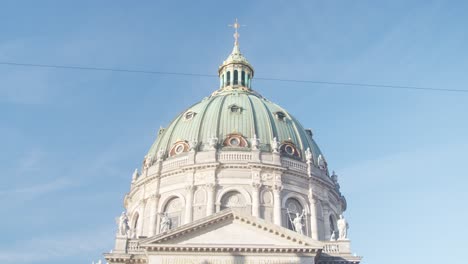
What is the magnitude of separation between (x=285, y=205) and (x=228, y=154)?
6415 millimetres

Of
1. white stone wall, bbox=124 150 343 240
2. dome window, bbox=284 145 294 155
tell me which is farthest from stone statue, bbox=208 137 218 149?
dome window, bbox=284 145 294 155

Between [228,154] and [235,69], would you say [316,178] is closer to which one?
[228,154]

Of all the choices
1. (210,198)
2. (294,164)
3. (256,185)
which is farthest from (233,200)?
(294,164)

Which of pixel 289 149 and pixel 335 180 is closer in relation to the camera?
pixel 289 149

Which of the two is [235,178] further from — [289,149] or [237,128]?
[289,149]

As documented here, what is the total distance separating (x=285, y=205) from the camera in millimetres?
47812

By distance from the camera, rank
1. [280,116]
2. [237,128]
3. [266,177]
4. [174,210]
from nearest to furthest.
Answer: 1. [266,177]
2. [174,210]
3. [237,128]
4. [280,116]

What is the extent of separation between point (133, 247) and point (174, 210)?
10199 mm

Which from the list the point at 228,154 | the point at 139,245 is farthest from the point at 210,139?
the point at 139,245

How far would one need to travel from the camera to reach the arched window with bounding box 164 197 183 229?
155 feet

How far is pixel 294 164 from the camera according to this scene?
1973 inches

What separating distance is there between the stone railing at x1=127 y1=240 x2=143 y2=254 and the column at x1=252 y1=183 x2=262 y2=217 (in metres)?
11.0


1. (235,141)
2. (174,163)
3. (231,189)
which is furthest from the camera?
(235,141)

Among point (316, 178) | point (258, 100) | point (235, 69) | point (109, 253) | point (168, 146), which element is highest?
point (235, 69)
